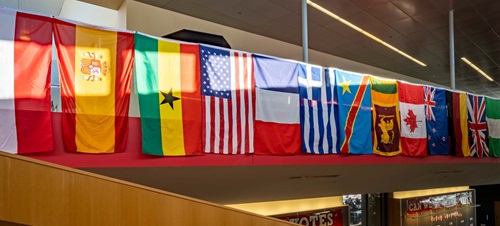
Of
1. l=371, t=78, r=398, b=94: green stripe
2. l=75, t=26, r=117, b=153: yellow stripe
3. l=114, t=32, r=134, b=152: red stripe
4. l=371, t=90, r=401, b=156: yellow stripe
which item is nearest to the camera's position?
l=75, t=26, r=117, b=153: yellow stripe

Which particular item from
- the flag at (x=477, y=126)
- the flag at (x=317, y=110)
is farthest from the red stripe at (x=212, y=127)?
the flag at (x=477, y=126)

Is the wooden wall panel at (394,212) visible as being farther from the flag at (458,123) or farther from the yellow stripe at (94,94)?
the yellow stripe at (94,94)

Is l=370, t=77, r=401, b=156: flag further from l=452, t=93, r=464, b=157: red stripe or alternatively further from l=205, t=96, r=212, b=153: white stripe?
l=205, t=96, r=212, b=153: white stripe

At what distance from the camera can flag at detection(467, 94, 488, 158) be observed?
9.67 m

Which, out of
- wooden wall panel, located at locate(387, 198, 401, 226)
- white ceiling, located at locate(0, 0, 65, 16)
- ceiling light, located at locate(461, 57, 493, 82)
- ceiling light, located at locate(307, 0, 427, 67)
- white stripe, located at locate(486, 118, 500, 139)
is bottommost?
wooden wall panel, located at locate(387, 198, 401, 226)

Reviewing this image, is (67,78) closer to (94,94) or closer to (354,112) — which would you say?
(94,94)

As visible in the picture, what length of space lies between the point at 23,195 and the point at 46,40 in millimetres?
2023

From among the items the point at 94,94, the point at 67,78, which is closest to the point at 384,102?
the point at 94,94

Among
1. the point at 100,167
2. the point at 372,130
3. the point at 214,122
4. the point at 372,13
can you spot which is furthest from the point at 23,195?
the point at 372,13

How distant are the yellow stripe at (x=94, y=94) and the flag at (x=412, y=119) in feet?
19.8

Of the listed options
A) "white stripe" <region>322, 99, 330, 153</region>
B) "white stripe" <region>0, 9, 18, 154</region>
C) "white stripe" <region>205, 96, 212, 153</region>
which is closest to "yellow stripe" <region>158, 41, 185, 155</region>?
"white stripe" <region>205, 96, 212, 153</region>

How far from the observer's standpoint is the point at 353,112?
7.30 m

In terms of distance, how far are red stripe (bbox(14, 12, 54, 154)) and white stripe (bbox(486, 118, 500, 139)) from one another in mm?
10506

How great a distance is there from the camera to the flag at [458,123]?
30.3 ft
